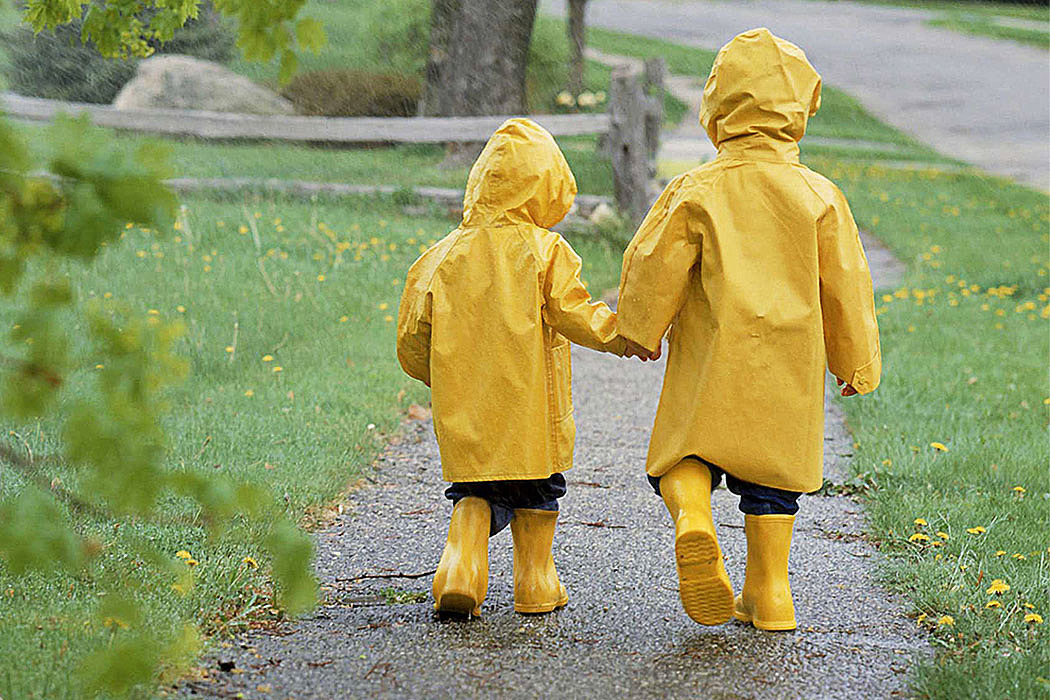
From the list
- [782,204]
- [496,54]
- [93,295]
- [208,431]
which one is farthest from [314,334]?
[496,54]

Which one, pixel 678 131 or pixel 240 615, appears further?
pixel 678 131

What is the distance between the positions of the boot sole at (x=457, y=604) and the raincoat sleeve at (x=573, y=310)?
0.77 metres

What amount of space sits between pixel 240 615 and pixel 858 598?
182 cm

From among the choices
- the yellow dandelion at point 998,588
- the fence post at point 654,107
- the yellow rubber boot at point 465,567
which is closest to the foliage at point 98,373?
the yellow rubber boot at point 465,567

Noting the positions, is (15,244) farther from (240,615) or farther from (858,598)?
(858,598)

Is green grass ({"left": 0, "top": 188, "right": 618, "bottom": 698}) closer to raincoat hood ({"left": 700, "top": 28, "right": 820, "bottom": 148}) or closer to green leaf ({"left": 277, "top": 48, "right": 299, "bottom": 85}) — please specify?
green leaf ({"left": 277, "top": 48, "right": 299, "bottom": 85})

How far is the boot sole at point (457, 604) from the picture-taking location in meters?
3.39

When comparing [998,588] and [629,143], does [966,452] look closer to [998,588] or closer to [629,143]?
[998,588]

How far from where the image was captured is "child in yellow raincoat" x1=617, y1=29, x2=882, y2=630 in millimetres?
3281

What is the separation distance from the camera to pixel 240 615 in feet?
11.0

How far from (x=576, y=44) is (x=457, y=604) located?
18656 mm

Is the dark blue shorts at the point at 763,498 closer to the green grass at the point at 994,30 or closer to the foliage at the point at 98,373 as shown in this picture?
the foliage at the point at 98,373

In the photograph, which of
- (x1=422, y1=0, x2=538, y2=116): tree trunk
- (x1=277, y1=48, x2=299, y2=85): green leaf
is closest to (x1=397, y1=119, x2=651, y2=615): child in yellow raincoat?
(x1=277, y1=48, x2=299, y2=85): green leaf

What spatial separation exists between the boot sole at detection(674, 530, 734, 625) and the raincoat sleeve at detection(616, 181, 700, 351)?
576mm
